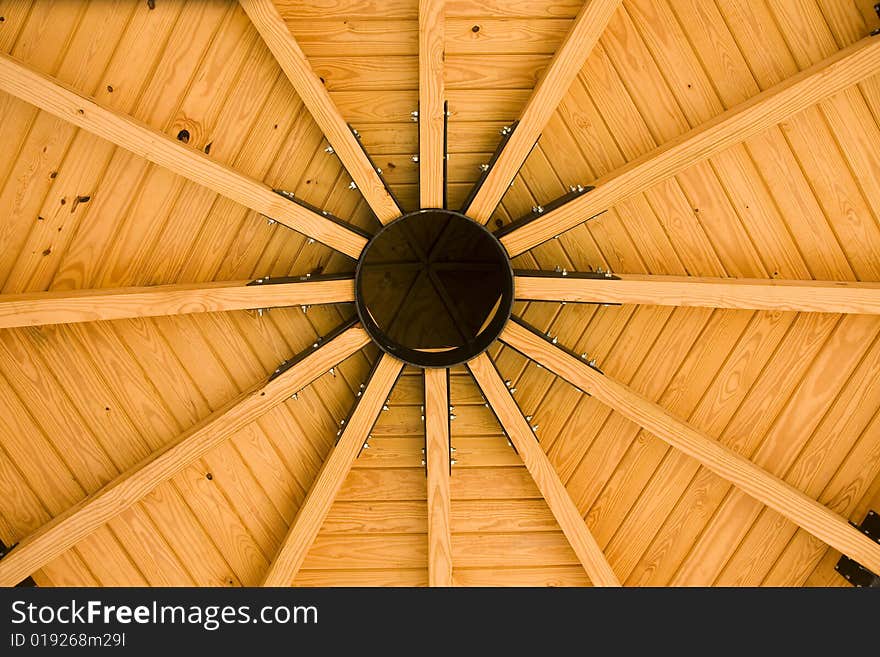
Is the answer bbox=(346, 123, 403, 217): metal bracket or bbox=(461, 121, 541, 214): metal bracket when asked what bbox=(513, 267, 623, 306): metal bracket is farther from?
bbox=(346, 123, 403, 217): metal bracket

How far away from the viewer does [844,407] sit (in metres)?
6.84

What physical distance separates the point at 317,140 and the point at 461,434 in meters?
2.89

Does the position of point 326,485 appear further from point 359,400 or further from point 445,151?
point 445,151

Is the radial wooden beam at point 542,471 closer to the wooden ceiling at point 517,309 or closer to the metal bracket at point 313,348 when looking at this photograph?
the wooden ceiling at point 517,309

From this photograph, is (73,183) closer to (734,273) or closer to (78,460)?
(78,460)

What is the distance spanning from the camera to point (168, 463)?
623cm

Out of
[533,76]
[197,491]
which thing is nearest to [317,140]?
[533,76]

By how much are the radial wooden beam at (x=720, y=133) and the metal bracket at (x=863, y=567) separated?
356cm

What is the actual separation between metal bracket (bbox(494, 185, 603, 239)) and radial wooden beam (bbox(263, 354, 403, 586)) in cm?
151

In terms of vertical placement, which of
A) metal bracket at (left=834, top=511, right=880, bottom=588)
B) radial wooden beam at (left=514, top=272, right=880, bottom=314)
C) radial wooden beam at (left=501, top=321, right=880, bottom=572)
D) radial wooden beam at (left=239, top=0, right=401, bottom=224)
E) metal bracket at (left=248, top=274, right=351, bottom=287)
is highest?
radial wooden beam at (left=239, top=0, right=401, bottom=224)

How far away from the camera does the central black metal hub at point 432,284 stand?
29.2 feet

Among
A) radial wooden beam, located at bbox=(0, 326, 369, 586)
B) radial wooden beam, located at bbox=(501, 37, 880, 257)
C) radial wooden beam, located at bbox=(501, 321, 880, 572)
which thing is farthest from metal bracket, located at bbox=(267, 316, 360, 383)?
radial wooden beam, located at bbox=(501, 37, 880, 257)

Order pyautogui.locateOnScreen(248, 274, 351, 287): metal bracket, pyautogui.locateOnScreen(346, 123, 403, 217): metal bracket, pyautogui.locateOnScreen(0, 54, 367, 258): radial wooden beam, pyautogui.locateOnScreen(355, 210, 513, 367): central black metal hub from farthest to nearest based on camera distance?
pyautogui.locateOnScreen(355, 210, 513, 367): central black metal hub, pyautogui.locateOnScreen(248, 274, 351, 287): metal bracket, pyautogui.locateOnScreen(346, 123, 403, 217): metal bracket, pyautogui.locateOnScreen(0, 54, 367, 258): radial wooden beam

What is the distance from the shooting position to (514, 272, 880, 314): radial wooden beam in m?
5.96
